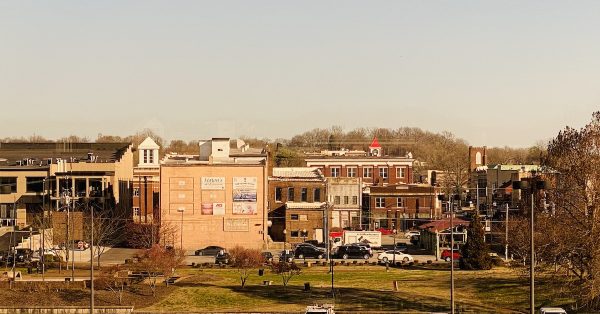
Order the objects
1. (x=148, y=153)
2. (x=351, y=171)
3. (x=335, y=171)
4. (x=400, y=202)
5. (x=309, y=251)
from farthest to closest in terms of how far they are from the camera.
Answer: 1. (x=335, y=171)
2. (x=351, y=171)
3. (x=148, y=153)
4. (x=400, y=202)
5. (x=309, y=251)

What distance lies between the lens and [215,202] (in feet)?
276

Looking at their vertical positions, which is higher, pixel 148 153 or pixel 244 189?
pixel 148 153

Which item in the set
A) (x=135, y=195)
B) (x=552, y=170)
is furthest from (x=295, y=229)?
(x=552, y=170)

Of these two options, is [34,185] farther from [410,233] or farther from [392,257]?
[392,257]

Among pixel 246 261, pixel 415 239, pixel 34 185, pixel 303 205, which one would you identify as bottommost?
pixel 415 239

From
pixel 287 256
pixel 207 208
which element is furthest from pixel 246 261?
pixel 207 208

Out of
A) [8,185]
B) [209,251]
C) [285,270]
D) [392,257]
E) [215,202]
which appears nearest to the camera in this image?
[285,270]

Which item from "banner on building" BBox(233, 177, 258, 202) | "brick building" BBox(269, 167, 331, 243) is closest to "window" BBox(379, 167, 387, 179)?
"brick building" BBox(269, 167, 331, 243)

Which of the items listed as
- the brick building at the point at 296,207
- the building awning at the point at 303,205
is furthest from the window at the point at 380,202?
the building awning at the point at 303,205

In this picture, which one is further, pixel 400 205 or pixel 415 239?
pixel 400 205

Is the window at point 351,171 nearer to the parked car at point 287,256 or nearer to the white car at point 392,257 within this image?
the parked car at point 287,256

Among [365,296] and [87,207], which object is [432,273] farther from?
[87,207]

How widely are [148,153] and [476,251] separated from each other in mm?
55022

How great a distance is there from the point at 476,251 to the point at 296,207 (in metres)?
28.7
